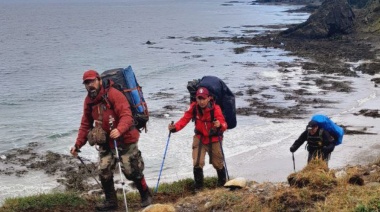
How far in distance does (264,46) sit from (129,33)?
38228 millimetres

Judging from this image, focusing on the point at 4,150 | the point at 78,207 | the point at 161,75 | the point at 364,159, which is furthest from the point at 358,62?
the point at 78,207

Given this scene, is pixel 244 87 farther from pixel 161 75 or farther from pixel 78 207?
pixel 78 207

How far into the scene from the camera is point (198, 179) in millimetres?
9773

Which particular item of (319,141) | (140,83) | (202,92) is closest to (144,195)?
(202,92)

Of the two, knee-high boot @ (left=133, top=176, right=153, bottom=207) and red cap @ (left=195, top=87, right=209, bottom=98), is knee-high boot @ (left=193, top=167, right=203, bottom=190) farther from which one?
red cap @ (left=195, top=87, right=209, bottom=98)

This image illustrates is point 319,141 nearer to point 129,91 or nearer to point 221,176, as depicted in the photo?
point 221,176

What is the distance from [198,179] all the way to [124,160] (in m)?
2.37

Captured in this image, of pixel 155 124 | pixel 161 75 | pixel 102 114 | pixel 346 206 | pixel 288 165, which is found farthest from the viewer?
pixel 161 75

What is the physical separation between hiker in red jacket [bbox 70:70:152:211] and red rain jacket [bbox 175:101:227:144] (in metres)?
1.30

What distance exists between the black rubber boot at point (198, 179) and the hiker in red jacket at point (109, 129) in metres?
1.56

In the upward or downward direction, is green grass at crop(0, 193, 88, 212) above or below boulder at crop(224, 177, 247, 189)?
below

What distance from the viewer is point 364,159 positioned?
15875 millimetres

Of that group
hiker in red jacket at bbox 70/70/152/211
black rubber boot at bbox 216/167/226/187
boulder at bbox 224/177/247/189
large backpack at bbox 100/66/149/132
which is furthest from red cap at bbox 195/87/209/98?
black rubber boot at bbox 216/167/226/187

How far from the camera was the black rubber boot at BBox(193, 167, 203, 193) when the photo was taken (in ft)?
31.3
